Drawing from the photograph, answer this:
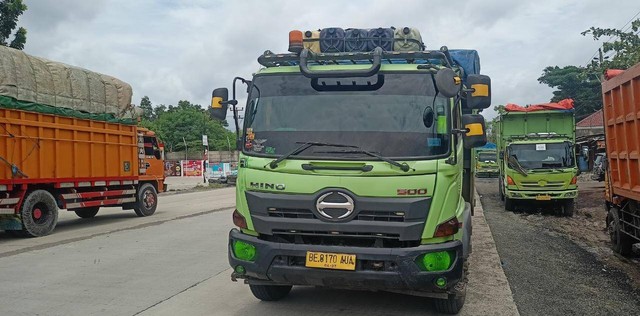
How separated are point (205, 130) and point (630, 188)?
5976 centimetres

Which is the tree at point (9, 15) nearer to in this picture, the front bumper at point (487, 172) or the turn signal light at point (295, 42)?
the turn signal light at point (295, 42)

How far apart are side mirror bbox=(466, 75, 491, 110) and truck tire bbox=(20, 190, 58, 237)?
9149 mm

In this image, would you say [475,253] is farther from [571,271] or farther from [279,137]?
[279,137]

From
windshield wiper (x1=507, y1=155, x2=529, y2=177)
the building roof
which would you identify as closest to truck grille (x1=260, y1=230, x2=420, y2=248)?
windshield wiper (x1=507, y1=155, x2=529, y2=177)

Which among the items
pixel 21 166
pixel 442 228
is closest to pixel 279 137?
pixel 442 228

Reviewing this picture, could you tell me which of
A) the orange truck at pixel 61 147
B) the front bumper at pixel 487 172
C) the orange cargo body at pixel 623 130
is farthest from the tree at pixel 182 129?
the orange cargo body at pixel 623 130

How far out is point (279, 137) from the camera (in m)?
4.89

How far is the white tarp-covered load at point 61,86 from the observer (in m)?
10.1

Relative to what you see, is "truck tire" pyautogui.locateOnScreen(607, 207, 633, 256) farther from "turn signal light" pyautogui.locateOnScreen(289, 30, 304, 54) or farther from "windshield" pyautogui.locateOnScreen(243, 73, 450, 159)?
"turn signal light" pyautogui.locateOnScreen(289, 30, 304, 54)

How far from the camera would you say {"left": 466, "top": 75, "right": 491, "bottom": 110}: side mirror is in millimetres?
4930

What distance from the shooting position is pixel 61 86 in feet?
37.4

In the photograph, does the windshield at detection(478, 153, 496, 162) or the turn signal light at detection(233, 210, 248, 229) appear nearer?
the turn signal light at detection(233, 210, 248, 229)

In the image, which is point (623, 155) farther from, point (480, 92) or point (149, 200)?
point (149, 200)

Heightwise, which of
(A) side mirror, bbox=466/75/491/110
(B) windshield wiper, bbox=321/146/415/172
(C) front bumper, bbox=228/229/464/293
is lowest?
(C) front bumper, bbox=228/229/464/293
